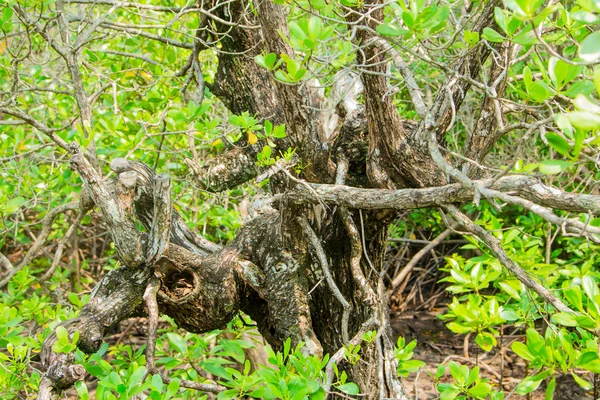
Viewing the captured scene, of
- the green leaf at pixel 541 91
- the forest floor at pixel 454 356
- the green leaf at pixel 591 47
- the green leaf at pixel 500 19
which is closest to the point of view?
the green leaf at pixel 591 47

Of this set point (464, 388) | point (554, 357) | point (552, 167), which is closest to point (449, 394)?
point (464, 388)

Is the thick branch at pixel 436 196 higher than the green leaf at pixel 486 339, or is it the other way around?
the thick branch at pixel 436 196

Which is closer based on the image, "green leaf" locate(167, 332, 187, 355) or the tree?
the tree

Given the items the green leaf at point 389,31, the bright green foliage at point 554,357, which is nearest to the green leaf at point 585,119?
the green leaf at point 389,31

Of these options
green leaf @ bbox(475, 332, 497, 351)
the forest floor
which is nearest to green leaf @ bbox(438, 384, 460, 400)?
green leaf @ bbox(475, 332, 497, 351)

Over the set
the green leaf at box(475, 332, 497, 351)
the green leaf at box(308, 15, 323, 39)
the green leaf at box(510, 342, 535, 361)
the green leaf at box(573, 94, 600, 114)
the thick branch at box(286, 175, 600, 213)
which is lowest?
the green leaf at box(475, 332, 497, 351)

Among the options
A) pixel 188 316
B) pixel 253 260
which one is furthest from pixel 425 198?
pixel 188 316

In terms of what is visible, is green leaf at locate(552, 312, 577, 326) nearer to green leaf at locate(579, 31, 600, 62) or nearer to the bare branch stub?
green leaf at locate(579, 31, 600, 62)

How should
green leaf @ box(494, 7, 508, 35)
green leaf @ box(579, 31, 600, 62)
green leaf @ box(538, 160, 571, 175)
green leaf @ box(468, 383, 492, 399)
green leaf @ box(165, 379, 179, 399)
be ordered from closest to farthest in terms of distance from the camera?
green leaf @ box(579, 31, 600, 62)
green leaf @ box(538, 160, 571, 175)
green leaf @ box(494, 7, 508, 35)
green leaf @ box(165, 379, 179, 399)
green leaf @ box(468, 383, 492, 399)

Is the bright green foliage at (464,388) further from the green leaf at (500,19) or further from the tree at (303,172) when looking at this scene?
the green leaf at (500,19)

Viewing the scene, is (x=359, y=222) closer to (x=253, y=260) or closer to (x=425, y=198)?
(x=253, y=260)

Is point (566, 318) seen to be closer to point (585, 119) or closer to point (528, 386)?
point (528, 386)

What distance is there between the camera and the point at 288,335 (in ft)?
9.61

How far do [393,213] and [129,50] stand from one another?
255 centimetres
